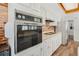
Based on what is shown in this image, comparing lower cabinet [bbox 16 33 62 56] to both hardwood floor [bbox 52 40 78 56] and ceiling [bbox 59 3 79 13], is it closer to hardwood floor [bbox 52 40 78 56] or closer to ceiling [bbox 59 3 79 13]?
hardwood floor [bbox 52 40 78 56]

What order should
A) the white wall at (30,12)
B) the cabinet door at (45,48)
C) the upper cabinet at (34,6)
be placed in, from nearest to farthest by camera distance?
the white wall at (30,12), the upper cabinet at (34,6), the cabinet door at (45,48)

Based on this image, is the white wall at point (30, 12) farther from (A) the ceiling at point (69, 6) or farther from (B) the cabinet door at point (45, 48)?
(B) the cabinet door at point (45, 48)

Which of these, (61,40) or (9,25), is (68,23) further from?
(9,25)

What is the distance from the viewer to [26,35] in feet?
4.99

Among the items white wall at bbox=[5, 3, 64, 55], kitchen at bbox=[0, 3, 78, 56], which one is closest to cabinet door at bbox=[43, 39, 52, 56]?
kitchen at bbox=[0, 3, 78, 56]

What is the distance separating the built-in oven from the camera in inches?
55.7

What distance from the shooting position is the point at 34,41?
162cm

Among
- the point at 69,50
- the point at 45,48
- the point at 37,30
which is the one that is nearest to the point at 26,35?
the point at 37,30

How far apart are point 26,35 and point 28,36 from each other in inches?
1.6

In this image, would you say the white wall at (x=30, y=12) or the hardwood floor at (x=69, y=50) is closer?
the white wall at (x=30, y=12)

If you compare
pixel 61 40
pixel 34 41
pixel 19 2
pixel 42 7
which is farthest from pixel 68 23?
pixel 19 2

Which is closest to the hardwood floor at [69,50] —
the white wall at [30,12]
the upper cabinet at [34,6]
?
the white wall at [30,12]

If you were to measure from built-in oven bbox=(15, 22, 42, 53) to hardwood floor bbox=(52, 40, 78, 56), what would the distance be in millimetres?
276

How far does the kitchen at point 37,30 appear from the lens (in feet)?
4.60
